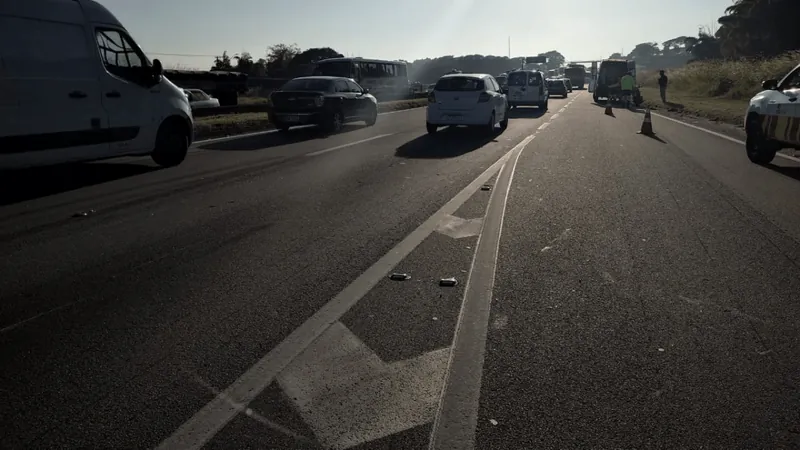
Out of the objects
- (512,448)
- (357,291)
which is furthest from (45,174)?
(512,448)

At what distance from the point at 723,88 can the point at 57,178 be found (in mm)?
42644

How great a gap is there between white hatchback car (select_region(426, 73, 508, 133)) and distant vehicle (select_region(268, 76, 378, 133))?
2.99 meters

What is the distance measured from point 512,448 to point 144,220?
580cm

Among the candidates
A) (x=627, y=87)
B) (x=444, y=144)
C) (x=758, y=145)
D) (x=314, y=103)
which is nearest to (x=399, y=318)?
(x=758, y=145)

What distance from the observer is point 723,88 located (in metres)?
43.6

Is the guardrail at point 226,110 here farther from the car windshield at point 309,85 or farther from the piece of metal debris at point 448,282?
the piece of metal debris at point 448,282

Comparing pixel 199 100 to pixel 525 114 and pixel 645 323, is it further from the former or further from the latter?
pixel 645 323

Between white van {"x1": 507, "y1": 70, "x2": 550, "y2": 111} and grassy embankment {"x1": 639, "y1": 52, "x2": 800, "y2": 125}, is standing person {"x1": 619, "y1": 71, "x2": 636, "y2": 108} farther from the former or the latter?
white van {"x1": 507, "y1": 70, "x2": 550, "y2": 111}

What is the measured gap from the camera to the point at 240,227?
23.8 ft

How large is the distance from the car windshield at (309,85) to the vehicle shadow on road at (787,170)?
11754 millimetres

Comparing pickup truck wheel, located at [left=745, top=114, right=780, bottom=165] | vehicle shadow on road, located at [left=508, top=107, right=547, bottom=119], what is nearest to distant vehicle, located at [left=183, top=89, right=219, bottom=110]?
vehicle shadow on road, located at [left=508, top=107, right=547, bottom=119]

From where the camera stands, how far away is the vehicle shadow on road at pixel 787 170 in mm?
11203

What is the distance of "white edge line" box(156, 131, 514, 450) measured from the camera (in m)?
3.04

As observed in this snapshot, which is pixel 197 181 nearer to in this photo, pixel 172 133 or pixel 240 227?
pixel 172 133
